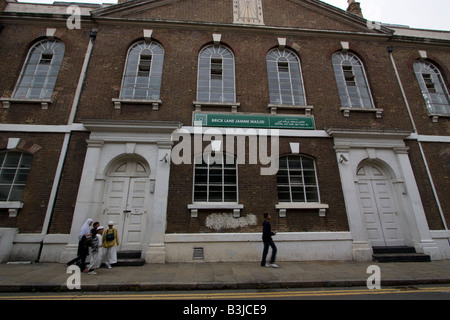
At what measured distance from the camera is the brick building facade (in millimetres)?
7398

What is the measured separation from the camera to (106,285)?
474 cm

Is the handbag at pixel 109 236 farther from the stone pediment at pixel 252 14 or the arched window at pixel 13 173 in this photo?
the stone pediment at pixel 252 14

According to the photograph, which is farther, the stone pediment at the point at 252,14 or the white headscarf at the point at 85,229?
the stone pediment at the point at 252,14

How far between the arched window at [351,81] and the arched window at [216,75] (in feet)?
17.0

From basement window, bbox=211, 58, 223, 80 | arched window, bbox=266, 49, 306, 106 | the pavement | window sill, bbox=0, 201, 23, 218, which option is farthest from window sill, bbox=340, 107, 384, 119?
window sill, bbox=0, 201, 23, 218

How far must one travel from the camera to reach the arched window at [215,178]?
7871 mm

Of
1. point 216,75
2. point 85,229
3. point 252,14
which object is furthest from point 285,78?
point 85,229

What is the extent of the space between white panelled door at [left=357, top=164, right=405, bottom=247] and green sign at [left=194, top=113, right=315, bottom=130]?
3.12 meters

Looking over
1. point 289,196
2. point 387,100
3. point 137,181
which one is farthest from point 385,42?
point 137,181

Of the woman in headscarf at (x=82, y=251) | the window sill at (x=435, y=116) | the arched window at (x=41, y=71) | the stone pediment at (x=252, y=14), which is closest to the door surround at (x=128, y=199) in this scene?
the woman in headscarf at (x=82, y=251)

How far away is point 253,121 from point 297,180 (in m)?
2.97
